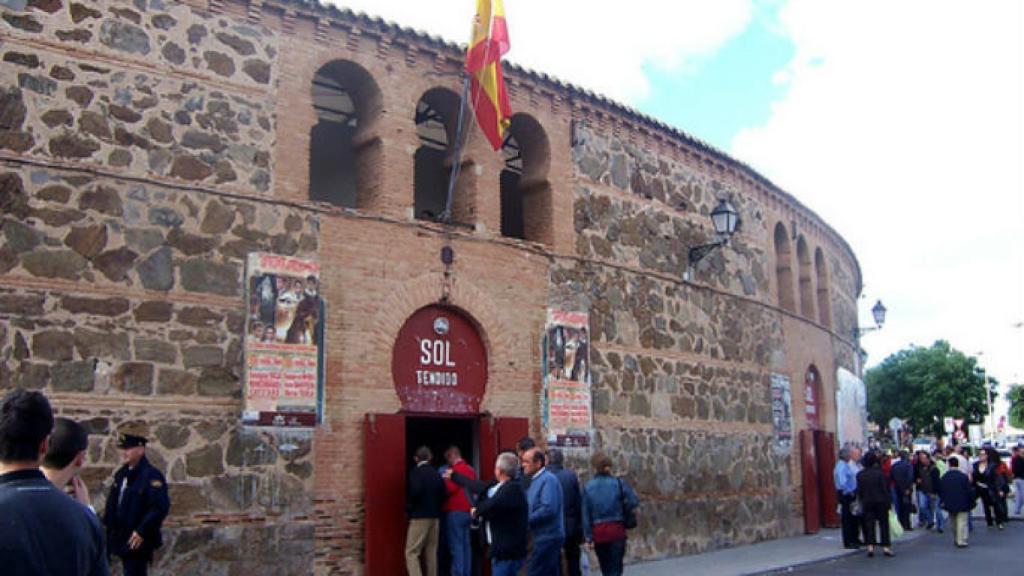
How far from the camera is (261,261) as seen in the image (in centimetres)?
1084

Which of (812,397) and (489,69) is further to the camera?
(812,397)

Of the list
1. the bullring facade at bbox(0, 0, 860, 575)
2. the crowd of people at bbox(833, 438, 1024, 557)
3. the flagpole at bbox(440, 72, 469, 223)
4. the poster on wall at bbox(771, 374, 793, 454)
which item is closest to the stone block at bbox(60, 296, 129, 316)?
the bullring facade at bbox(0, 0, 860, 575)

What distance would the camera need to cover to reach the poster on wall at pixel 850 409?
2302 centimetres

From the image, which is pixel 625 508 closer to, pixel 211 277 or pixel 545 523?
pixel 545 523

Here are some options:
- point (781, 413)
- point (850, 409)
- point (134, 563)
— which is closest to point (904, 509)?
point (781, 413)

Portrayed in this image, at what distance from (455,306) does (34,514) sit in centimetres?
938

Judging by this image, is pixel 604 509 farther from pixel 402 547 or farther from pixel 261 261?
pixel 261 261

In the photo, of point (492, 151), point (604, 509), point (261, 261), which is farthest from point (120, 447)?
point (492, 151)

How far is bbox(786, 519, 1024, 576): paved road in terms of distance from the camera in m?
13.4

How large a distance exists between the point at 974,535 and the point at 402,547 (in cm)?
1303

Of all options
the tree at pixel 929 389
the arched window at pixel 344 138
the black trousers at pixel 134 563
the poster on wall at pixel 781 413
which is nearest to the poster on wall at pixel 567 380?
the arched window at pixel 344 138

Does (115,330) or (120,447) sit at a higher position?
(115,330)

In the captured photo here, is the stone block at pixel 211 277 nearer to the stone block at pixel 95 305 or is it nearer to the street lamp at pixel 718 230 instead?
the stone block at pixel 95 305

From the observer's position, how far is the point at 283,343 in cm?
1087
